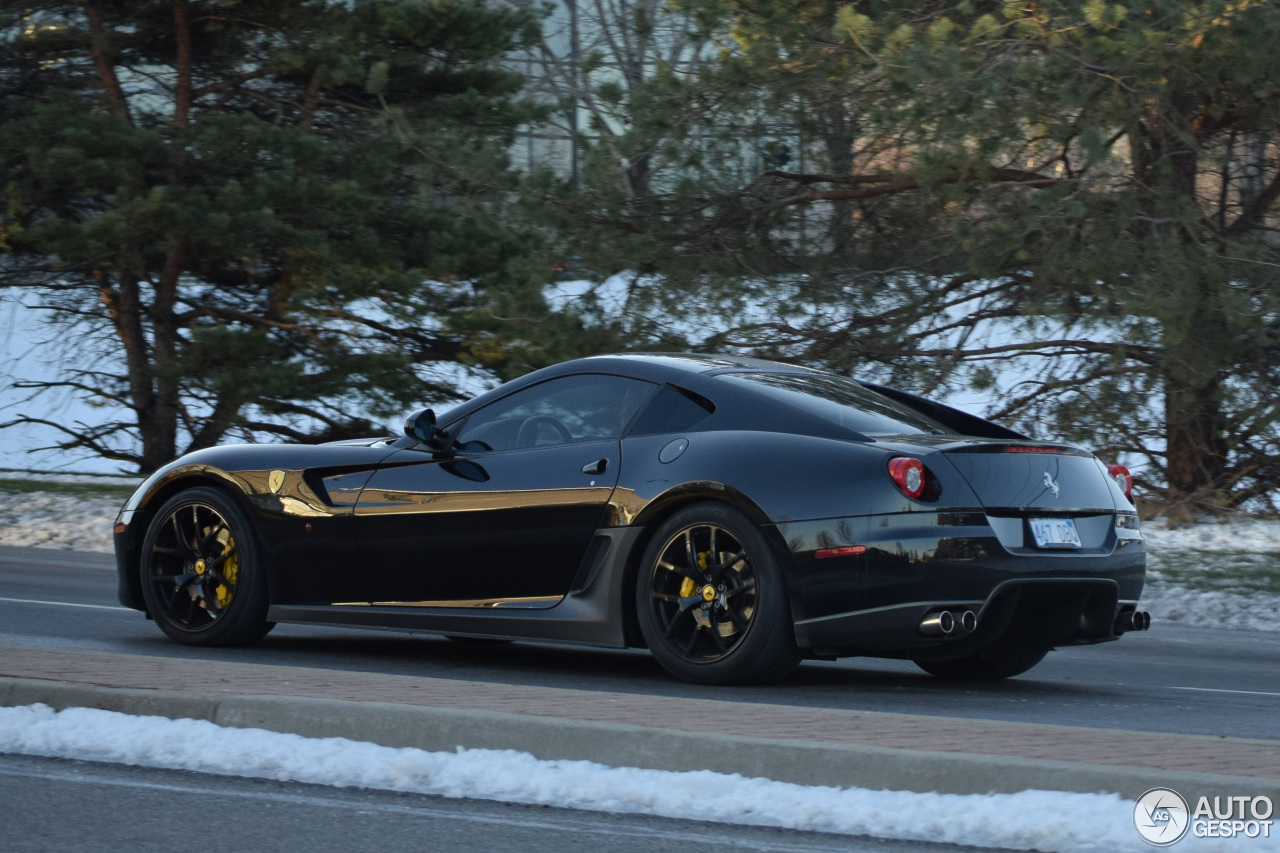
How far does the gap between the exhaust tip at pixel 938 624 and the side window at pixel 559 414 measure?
1.54 metres

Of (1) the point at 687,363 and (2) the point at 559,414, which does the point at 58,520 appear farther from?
(1) the point at 687,363

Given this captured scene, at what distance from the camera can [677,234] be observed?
15984 millimetres

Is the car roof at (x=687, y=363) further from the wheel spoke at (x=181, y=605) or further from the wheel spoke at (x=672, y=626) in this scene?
the wheel spoke at (x=181, y=605)

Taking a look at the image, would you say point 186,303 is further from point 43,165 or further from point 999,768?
point 999,768

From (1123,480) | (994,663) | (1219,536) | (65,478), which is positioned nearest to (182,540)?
(994,663)

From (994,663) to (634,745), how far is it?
271 cm

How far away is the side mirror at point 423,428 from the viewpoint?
6754 millimetres

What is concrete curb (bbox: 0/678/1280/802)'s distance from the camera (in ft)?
13.6

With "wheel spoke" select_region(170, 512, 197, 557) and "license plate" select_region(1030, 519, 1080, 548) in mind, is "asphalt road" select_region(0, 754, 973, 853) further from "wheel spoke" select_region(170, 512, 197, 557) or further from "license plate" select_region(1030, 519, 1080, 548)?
"wheel spoke" select_region(170, 512, 197, 557)

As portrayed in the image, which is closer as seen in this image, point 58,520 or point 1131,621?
point 1131,621

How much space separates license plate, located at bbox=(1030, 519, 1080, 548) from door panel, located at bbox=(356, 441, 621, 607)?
166 centimetres

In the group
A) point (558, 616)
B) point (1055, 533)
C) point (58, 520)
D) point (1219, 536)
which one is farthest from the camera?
point (58, 520)

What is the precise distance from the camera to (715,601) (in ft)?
19.9

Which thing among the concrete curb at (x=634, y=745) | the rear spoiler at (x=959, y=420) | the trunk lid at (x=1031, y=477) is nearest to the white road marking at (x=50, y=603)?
the concrete curb at (x=634, y=745)
